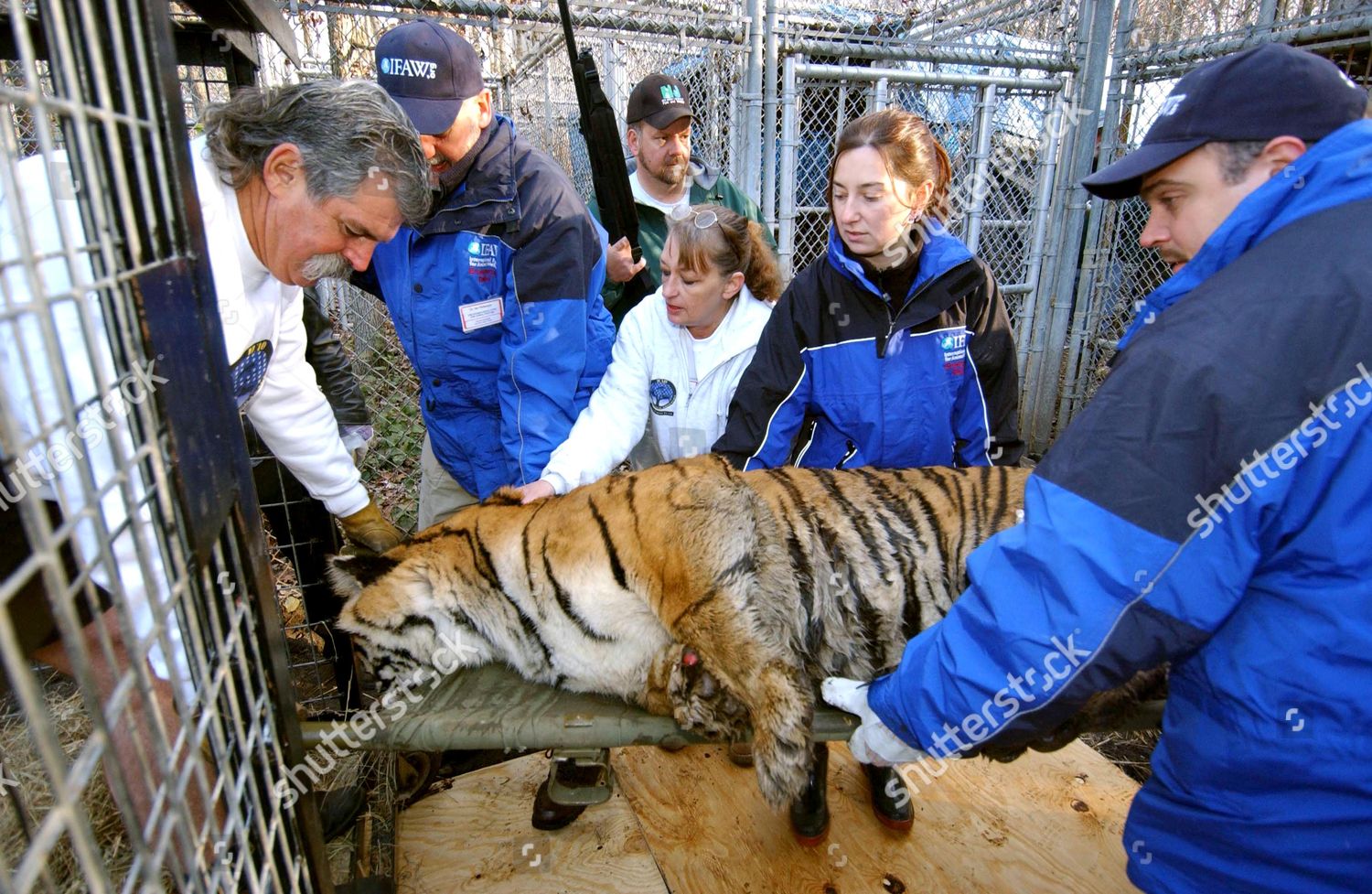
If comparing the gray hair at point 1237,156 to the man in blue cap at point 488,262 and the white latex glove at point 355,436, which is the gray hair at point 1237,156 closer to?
the man in blue cap at point 488,262

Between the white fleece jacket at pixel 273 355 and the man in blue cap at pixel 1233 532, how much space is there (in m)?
1.73

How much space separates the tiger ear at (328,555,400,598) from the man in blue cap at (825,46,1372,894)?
1.63 meters

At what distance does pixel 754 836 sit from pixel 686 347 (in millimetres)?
1752

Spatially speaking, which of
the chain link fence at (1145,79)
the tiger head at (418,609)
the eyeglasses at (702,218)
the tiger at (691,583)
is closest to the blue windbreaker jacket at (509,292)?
the eyeglasses at (702,218)

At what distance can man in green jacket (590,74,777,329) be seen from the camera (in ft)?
12.5

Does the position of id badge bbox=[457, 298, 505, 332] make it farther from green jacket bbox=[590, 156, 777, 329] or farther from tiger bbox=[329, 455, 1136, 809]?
green jacket bbox=[590, 156, 777, 329]

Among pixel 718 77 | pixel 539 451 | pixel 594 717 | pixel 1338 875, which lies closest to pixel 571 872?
pixel 594 717

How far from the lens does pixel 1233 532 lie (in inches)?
47.3

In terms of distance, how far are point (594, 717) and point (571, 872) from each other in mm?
761

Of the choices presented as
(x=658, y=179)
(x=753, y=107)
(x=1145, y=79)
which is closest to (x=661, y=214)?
(x=658, y=179)

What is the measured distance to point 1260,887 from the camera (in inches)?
52.4

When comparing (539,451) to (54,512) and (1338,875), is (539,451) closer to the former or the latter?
(54,512)

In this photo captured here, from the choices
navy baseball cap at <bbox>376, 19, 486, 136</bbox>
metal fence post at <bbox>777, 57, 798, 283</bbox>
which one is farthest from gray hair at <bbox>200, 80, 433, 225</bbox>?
metal fence post at <bbox>777, 57, 798, 283</bbox>

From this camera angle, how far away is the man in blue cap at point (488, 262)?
267 cm
